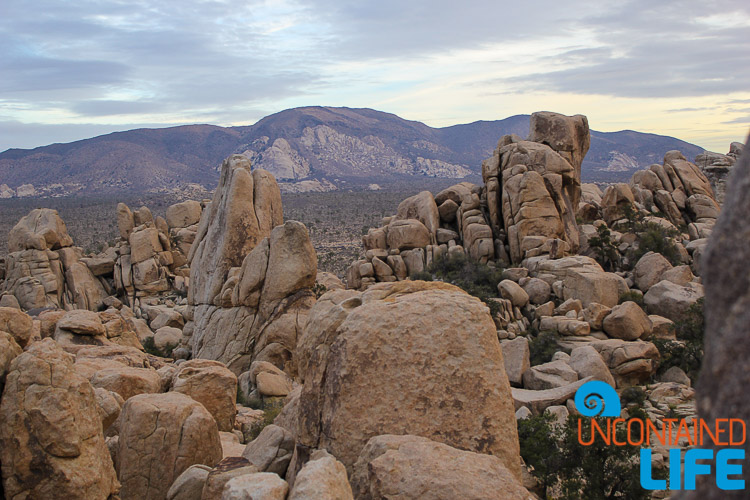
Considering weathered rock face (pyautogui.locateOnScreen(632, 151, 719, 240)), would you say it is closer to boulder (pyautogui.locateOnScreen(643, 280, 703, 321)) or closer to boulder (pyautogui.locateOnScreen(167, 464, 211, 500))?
boulder (pyautogui.locateOnScreen(643, 280, 703, 321))

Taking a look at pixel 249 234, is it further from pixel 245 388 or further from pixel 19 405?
pixel 19 405

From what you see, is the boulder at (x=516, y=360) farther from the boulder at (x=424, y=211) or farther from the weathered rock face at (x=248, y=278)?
the boulder at (x=424, y=211)

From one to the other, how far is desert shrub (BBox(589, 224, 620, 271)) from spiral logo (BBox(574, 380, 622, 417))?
17.9 m

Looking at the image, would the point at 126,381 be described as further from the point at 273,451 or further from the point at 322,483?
the point at 322,483

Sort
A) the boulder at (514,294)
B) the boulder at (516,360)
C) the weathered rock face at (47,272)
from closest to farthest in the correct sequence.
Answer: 1. the boulder at (516,360)
2. the boulder at (514,294)
3. the weathered rock face at (47,272)

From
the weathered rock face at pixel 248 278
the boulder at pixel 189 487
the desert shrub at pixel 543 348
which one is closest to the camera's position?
the boulder at pixel 189 487

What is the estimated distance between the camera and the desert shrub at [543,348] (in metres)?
23.0

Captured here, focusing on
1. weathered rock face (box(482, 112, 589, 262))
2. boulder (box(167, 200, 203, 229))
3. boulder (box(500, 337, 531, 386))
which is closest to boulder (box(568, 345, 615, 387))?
boulder (box(500, 337, 531, 386))

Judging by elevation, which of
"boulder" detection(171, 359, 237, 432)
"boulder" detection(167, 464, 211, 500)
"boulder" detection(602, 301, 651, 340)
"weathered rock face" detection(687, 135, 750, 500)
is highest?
"weathered rock face" detection(687, 135, 750, 500)

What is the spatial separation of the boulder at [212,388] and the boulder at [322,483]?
27.2ft

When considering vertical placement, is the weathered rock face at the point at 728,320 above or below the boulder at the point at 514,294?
above

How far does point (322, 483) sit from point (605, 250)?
3070 cm

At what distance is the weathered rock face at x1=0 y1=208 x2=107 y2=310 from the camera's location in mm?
39031

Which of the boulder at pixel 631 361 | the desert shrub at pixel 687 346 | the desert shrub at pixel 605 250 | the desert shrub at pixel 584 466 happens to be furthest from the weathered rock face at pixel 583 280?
the desert shrub at pixel 584 466
